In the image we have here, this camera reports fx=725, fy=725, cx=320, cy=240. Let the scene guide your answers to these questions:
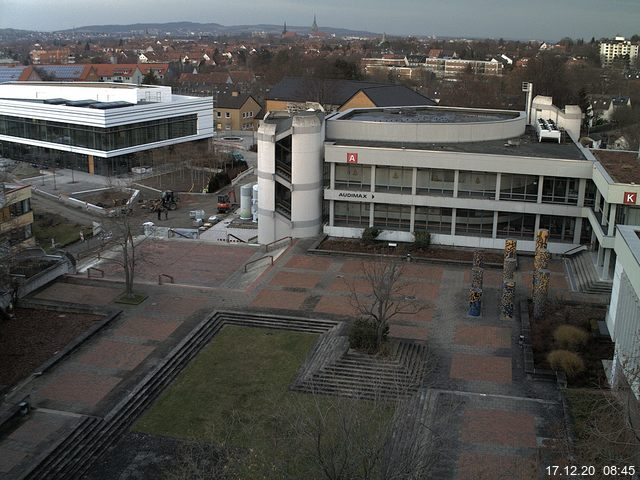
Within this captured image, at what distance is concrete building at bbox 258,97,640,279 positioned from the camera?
129ft

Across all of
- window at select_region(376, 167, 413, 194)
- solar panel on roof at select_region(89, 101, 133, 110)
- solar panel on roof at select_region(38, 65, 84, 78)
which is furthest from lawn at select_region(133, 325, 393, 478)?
solar panel on roof at select_region(38, 65, 84, 78)

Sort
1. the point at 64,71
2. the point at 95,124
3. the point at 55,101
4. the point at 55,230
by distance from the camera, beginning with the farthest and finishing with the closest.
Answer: the point at 64,71
the point at 55,101
the point at 95,124
the point at 55,230

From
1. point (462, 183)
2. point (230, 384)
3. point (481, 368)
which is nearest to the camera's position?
point (230, 384)

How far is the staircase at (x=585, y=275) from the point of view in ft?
110

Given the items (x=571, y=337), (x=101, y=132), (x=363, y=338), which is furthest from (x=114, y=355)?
(x=101, y=132)

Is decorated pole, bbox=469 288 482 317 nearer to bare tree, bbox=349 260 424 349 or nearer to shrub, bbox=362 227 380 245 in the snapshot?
bare tree, bbox=349 260 424 349

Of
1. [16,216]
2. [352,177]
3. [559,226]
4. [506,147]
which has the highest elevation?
[506,147]

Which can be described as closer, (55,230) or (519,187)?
(519,187)

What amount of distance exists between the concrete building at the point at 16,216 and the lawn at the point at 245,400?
17.8 metres

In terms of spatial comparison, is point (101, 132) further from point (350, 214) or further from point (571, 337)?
point (571, 337)

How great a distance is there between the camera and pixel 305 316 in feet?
101

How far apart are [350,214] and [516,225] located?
944 centimetres

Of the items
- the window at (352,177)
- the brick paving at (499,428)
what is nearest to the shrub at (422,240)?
the window at (352,177)

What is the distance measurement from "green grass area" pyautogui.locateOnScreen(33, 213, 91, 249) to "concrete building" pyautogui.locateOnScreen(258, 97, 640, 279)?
47.0 feet
